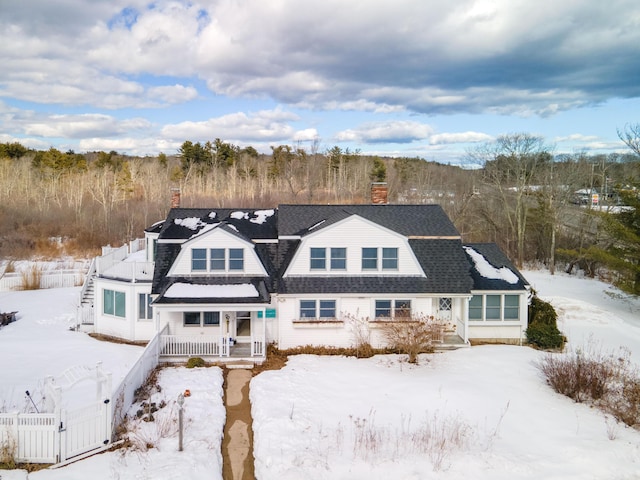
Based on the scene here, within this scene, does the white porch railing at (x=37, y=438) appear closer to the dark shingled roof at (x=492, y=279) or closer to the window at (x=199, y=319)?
the window at (x=199, y=319)

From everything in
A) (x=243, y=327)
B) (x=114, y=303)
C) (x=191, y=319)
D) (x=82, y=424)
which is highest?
(x=114, y=303)

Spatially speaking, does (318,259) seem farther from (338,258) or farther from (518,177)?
(518,177)

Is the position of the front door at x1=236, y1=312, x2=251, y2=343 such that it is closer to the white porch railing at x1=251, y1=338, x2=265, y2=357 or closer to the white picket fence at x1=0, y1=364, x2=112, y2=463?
the white porch railing at x1=251, y1=338, x2=265, y2=357

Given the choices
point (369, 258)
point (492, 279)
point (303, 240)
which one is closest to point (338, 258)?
point (369, 258)

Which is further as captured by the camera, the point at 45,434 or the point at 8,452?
the point at 45,434

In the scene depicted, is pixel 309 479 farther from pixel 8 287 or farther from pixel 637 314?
pixel 8 287

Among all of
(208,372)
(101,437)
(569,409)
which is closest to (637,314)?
(569,409)
